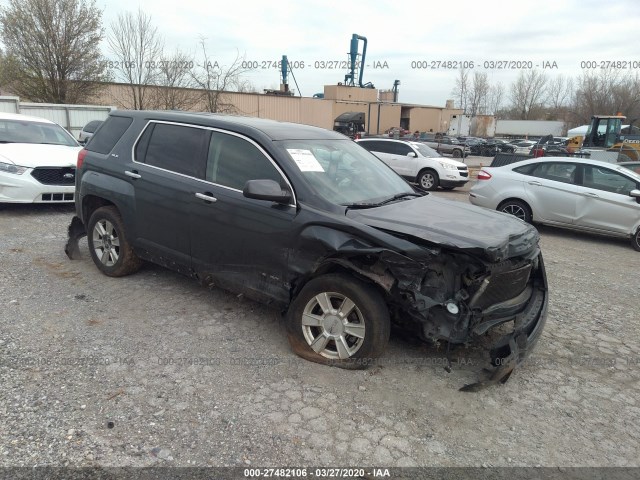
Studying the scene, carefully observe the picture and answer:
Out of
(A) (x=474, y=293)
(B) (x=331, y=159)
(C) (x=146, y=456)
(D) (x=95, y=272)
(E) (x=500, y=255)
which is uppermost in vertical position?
(B) (x=331, y=159)

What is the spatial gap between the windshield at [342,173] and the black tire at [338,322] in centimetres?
70

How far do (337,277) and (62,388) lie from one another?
6.45ft

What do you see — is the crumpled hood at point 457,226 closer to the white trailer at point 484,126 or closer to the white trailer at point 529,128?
the white trailer at point 484,126

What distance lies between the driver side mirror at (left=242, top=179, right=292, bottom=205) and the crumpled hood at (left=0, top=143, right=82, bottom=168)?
5631 mm

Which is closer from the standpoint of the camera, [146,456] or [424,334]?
[146,456]

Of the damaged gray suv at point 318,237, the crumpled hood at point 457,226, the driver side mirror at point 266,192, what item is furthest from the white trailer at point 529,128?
the driver side mirror at point 266,192

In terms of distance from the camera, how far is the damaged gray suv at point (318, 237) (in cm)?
310

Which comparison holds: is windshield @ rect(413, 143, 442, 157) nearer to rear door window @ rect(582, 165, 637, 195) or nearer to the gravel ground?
rear door window @ rect(582, 165, 637, 195)

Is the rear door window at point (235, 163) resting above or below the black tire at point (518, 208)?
above

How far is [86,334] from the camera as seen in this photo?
12.1 feet

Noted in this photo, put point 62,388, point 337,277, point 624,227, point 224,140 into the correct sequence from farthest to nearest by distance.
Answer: point 624,227 → point 224,140 → point 337,277 → point 62,388

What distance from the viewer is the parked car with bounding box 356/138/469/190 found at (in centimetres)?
1449

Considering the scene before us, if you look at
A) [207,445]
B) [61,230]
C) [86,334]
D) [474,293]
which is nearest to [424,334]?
[474,293]

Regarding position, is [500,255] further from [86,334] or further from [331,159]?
[86,334]
